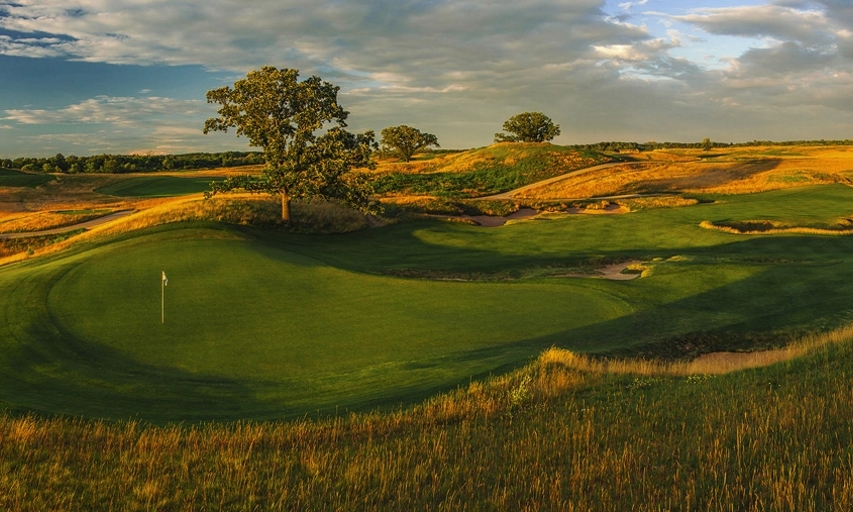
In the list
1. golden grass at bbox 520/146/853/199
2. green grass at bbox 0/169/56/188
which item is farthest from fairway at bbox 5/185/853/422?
green grass at bbox 0/169/56/188

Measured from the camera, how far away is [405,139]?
117938mm

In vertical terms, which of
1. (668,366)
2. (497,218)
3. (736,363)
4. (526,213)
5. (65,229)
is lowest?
(736,363)

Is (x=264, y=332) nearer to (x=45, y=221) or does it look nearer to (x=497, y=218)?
(x=497, y=218)

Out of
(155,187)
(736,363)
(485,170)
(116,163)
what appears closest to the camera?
(736,363)

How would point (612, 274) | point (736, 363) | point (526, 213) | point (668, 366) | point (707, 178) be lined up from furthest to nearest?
point (707, 178)
point (526, 213)
point (612, 274)
point (736, 363)
point (668, 366)

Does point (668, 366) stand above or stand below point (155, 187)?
below

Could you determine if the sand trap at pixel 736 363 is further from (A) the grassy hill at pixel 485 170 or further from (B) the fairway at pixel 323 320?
(A) the grassy hill at pixel 485 170

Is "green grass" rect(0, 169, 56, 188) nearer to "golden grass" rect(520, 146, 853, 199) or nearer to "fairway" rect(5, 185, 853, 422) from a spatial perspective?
"fairway" rect(5, 185, 853, 422)

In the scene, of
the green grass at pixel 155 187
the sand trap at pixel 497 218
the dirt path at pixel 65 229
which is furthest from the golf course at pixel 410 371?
the green grass at pixel 155 187

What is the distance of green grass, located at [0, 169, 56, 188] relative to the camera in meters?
76.9

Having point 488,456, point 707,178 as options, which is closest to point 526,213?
point 707,178

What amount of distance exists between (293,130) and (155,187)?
55033mm

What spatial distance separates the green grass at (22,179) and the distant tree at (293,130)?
56240 millimetres

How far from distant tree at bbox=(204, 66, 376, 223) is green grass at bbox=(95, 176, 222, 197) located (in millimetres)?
40866
